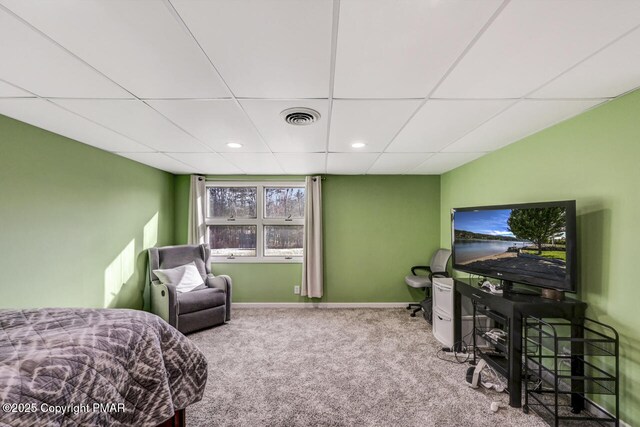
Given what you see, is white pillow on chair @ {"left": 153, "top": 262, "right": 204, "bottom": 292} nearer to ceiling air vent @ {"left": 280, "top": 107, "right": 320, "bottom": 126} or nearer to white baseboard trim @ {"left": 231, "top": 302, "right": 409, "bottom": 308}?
white baseboard trim @ {"left": 231, "top": 302, "right": 409, "bottom": 308}

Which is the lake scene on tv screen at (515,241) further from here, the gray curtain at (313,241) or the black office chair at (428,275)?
the gray curtain at (313,241)

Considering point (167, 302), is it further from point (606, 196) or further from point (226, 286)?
point (606, 196)

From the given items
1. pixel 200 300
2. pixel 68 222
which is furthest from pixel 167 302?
pixel 68 222

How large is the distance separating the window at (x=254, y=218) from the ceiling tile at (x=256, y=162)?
40cm

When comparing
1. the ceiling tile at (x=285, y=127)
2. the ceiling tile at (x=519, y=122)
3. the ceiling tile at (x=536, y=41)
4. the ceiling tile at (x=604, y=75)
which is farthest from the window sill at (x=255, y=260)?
the ceiling tile at (x=604, y=75)

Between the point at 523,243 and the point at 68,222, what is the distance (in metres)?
4.26

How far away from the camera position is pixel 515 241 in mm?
2373

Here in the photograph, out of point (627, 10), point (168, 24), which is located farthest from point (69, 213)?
point (627, 10)

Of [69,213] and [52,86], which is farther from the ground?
[52,86]

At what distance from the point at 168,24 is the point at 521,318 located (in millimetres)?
2867

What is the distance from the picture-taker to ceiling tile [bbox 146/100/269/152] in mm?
1838

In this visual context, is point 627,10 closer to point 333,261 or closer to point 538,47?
point 538,47

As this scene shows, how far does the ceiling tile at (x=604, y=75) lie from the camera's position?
1243 millimetres

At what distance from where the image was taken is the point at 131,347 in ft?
4.72
